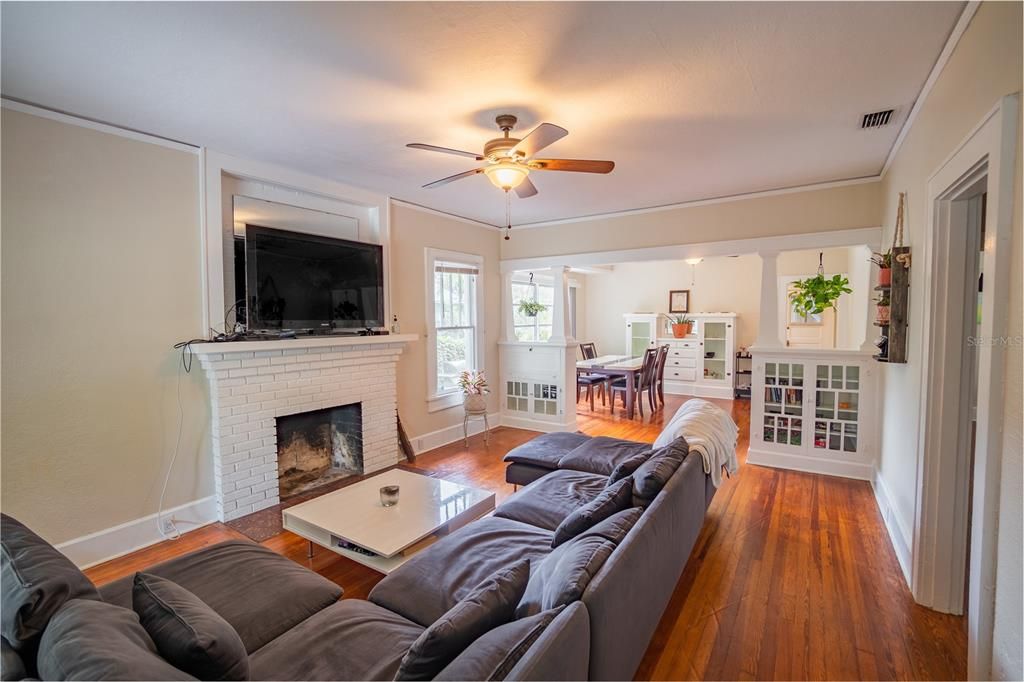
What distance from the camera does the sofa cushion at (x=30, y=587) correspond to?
1.12 m

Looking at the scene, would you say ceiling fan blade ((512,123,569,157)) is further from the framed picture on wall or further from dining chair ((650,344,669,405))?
the framed picture on wall

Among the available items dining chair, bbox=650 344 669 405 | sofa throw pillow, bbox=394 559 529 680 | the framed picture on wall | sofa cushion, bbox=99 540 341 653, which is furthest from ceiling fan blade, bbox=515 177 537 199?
the framed picture on wall

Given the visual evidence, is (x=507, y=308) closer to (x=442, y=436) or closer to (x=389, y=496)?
(x=442, y=436)

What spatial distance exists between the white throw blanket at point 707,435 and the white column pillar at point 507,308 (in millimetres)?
3058

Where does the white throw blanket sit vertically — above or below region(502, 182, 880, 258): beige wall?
below

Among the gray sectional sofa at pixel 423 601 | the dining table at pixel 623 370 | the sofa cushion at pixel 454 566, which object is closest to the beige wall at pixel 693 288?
the dining table at pixel 623 370

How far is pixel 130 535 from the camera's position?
9.45 feet

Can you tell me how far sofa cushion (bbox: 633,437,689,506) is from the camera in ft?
6.45

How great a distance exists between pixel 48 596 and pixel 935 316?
11.6 feet

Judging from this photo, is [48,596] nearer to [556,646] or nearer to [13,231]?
[556,646]

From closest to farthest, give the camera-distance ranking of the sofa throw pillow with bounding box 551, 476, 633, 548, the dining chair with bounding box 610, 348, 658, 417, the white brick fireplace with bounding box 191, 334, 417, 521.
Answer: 1. the sofa throw pillow with bounding box 551, 476, 633, 548
2. the white brick fireplace with bounding box 191, 334, 417, 521
3. the dining chair with bounding box 610, 348, 658, 417

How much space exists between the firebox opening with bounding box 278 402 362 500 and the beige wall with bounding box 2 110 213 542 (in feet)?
2.01

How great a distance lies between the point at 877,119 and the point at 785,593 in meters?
2.82

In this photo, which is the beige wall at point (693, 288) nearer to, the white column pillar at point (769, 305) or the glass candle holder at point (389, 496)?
the white column pillar at point (769, 305)
